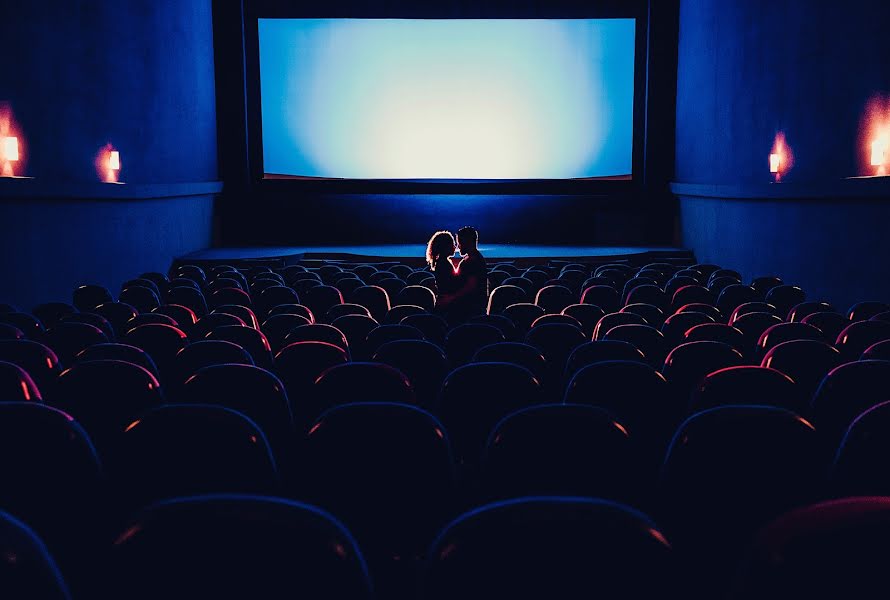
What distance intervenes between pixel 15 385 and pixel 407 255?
12209 mm

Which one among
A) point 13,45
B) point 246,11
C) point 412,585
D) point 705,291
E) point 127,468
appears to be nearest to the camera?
point 127,468

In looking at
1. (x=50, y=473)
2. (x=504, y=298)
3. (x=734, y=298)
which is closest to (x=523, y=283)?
(x=504, y=298)

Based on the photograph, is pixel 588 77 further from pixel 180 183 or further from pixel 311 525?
pixel 311 525

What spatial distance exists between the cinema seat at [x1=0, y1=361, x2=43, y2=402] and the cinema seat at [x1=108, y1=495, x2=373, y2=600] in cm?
237

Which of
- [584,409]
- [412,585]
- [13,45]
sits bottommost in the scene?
[412,585]

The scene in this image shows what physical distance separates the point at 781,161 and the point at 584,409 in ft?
36.3

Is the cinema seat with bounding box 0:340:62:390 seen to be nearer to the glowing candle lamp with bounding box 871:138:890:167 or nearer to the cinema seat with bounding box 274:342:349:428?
the cinema seat with bounding box 274:342:349:428

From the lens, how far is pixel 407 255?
15.6 metres

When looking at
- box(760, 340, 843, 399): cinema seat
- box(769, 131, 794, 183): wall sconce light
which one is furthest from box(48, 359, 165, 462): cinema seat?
box(769, 131, 794, 183): wall sconce light

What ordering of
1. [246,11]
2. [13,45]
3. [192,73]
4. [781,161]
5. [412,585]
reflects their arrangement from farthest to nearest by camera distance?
1. [246,11]
2. [192,73]
3. [781,161]
4. [13,45]
5. [412,585]

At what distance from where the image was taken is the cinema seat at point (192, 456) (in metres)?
2.50

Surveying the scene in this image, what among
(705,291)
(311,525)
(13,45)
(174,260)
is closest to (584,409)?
(311,525)

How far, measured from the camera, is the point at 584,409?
2629mm

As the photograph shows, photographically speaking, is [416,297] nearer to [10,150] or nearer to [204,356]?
[204,356]
